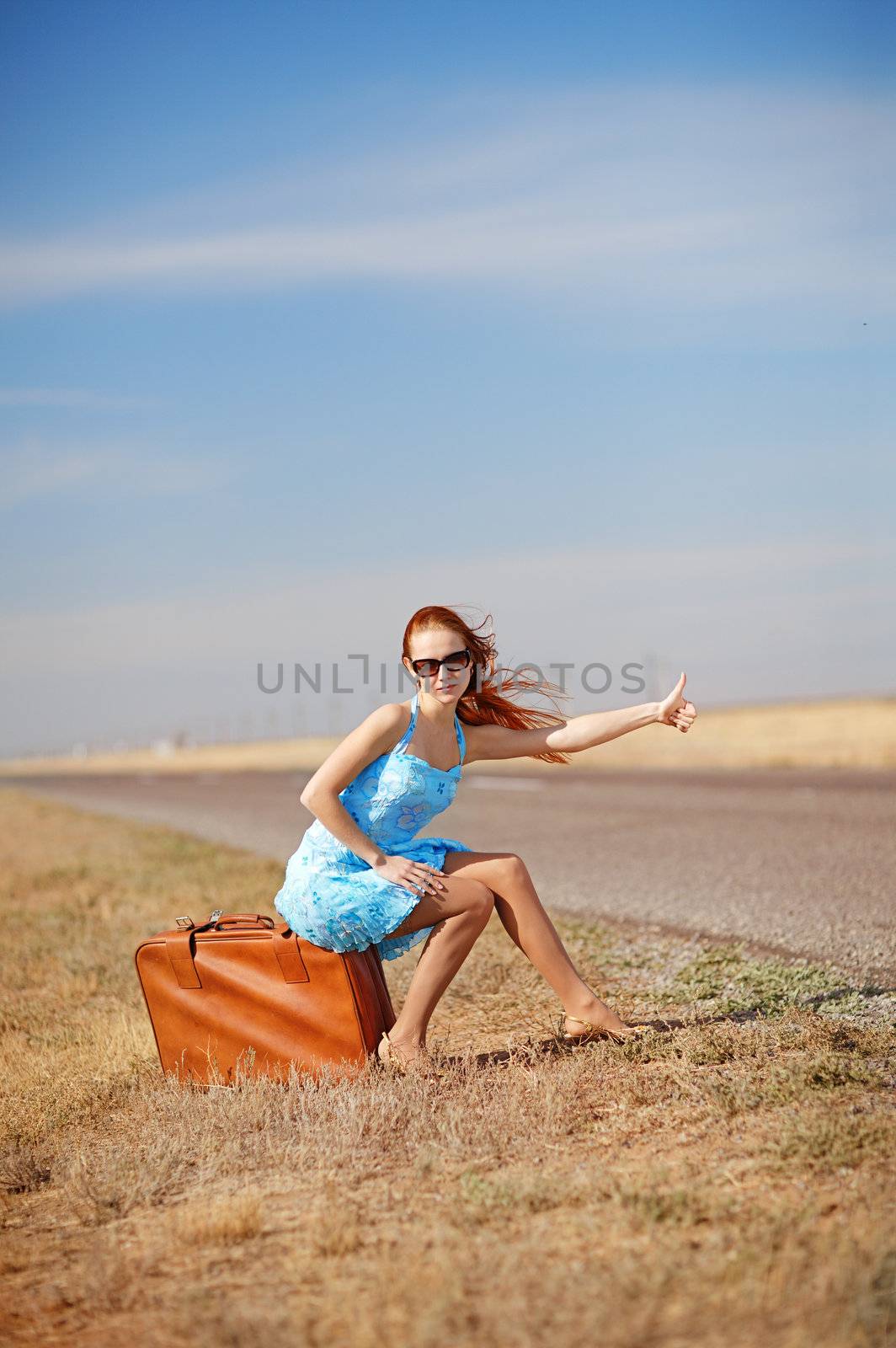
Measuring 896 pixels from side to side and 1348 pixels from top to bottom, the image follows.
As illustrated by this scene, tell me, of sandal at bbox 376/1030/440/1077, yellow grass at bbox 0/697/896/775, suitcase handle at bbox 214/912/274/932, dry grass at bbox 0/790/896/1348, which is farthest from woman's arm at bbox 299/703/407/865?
yellow grass at bbox 0/697/896/775

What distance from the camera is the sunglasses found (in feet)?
16.4

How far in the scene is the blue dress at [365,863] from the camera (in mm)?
4832

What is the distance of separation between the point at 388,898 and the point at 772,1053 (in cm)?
150

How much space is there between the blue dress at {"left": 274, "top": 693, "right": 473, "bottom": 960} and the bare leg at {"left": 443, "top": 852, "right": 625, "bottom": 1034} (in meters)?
0.18

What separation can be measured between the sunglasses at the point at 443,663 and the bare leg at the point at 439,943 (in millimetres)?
774

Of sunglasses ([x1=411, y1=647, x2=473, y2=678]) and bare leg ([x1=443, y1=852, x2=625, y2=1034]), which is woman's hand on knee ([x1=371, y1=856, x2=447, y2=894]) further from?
sunglasses ([x1=411, y1=647, x2=473, y2=678])

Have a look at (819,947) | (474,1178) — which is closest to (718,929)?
(819,947)

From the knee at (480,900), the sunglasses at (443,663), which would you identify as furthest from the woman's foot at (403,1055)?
the sunglasses at (443,663)

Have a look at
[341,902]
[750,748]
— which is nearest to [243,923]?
[341,902]

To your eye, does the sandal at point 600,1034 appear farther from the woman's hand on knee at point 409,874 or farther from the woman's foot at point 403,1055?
the woman's hand on knee at point 409,874

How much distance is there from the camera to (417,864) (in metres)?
4.89

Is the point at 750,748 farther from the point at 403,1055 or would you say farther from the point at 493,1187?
the point at 493,1187

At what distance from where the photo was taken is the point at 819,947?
7078mm

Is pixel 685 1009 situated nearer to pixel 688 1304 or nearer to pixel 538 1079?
pixel 538 1079
